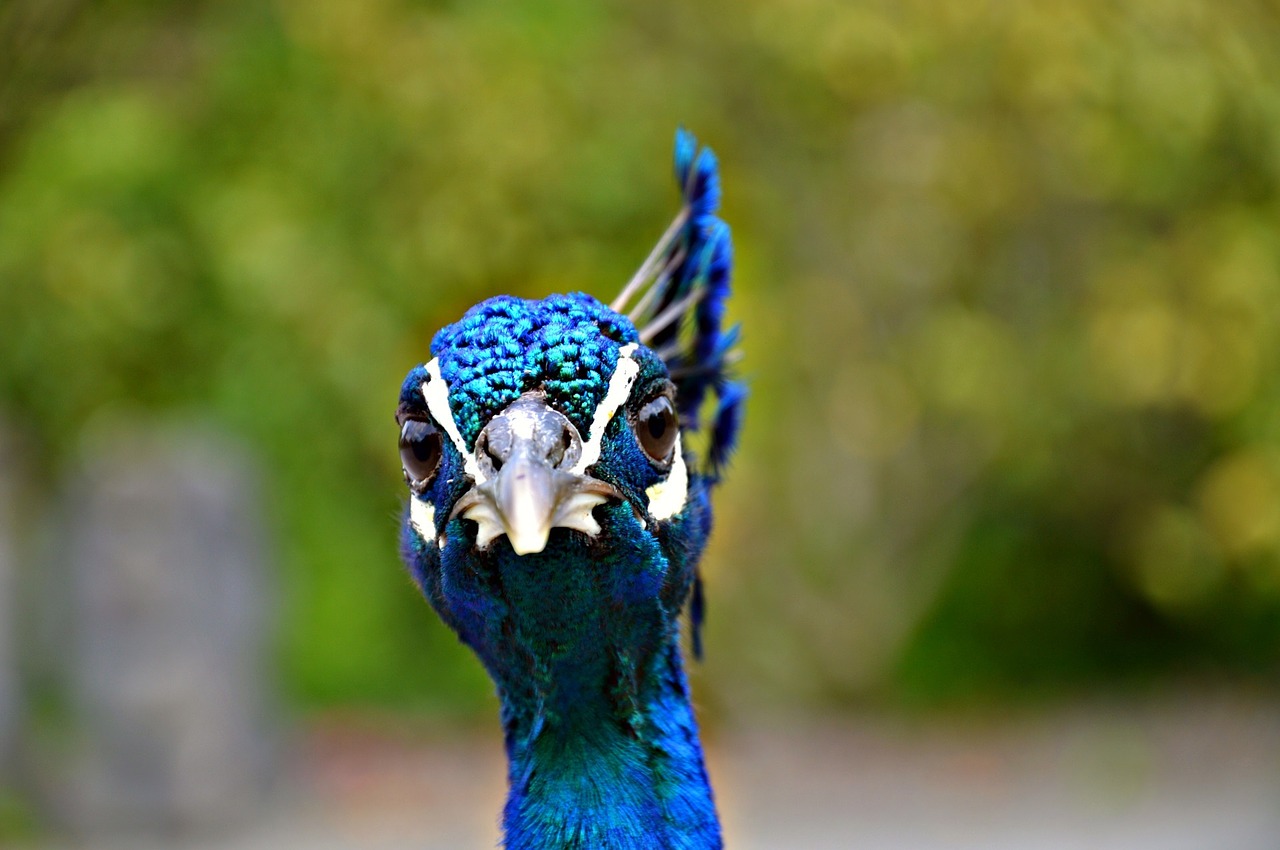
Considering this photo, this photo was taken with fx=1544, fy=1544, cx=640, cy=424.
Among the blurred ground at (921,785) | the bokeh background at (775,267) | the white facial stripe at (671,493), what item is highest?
the bokeh background at (775,267)

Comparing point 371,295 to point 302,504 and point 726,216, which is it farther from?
point 302,504

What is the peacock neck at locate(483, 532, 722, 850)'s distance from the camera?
1736 mm

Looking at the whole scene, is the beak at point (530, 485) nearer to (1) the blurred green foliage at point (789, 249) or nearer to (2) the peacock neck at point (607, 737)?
(2) the peacock neck at point (607, 737)

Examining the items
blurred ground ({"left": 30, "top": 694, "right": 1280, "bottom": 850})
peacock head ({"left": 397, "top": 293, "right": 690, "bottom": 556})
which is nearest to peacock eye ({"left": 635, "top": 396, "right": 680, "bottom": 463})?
peacock head ({"left": 397, "top": 293, "right": 690, "bottom": 556})

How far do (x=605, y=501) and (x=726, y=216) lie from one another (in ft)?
17.4

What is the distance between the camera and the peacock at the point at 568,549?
61.3 inches

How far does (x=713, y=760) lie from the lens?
23.8 ft

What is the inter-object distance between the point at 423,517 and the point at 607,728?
1.13ft

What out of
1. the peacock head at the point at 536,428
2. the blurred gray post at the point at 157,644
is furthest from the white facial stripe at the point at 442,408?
the blurred gray post at the point at 157,644

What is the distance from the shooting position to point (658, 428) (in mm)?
1702

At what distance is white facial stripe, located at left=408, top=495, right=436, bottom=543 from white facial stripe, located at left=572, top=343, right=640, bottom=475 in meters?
0.21

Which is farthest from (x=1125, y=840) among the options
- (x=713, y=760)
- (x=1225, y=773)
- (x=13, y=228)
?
(x=13, y=228)

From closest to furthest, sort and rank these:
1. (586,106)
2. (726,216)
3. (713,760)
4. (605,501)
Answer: (605,501)
(586,106)
(726,216)
(713,760)

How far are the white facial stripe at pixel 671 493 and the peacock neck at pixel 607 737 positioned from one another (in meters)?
0.06
